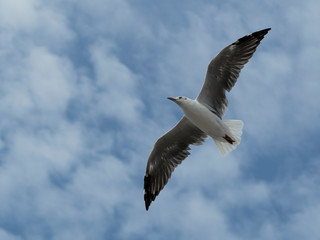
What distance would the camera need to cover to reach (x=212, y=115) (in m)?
12.6

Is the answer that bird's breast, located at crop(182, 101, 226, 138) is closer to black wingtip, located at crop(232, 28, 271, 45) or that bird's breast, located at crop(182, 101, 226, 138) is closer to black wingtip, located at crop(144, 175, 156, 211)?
black wingtip, located at crop(232, 28, 271, 45)

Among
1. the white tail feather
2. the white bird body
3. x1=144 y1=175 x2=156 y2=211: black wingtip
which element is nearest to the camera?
the white bird body

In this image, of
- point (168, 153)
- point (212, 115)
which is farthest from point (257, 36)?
point (168, 153)

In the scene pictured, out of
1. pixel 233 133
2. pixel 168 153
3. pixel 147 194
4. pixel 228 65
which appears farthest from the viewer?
pixel 147 194

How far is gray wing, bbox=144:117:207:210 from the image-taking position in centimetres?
1344

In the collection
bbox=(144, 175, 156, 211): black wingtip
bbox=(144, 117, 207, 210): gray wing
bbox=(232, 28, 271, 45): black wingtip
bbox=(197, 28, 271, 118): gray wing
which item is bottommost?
bbox=(144, 175, 156, 211): black wingtip

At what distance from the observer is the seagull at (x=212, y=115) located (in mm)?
12531

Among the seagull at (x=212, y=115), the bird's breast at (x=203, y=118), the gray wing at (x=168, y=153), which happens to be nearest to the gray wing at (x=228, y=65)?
the seagull at (x=212, y=115)

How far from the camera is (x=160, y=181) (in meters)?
14.0

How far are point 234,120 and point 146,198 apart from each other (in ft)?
10.3

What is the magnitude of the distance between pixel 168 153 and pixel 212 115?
173 cm

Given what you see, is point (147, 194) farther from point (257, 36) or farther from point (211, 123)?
point (257, 36)

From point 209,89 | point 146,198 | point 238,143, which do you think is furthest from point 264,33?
point 146,198

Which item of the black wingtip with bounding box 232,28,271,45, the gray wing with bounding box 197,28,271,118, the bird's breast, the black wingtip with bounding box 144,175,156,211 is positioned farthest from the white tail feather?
the black wingtip with bounding box 144,175,156,211
